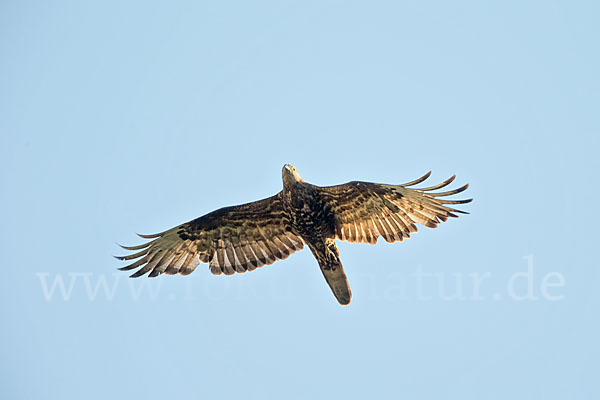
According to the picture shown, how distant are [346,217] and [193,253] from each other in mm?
3202

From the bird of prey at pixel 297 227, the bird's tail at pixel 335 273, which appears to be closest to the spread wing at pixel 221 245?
the bird of prey at pixel 297 227

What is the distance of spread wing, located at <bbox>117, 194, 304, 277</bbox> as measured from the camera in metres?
16.0

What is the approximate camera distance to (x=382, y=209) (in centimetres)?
1571

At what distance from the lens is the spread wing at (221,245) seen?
15977 millimetres

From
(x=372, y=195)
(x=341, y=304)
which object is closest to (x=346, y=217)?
(x=372, y=195)

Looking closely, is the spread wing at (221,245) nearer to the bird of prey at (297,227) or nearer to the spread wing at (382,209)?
the bird of prey at (297,227)

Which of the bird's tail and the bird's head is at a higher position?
the bird's head

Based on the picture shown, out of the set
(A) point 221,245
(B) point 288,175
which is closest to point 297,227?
(B) point 288,175

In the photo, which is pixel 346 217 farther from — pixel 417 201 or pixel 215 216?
pixel 215 216

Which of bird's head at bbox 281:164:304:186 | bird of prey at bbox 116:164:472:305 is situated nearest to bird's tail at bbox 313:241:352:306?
bird of prey at bbox 116:164:472:305

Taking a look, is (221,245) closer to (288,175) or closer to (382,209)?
(288,175)

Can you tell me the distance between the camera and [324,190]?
15273 millimetres

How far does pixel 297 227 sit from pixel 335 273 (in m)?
1.17

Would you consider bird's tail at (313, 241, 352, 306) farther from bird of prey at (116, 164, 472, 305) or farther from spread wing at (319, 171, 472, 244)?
spread wing at (319, 171, 472, 244)
